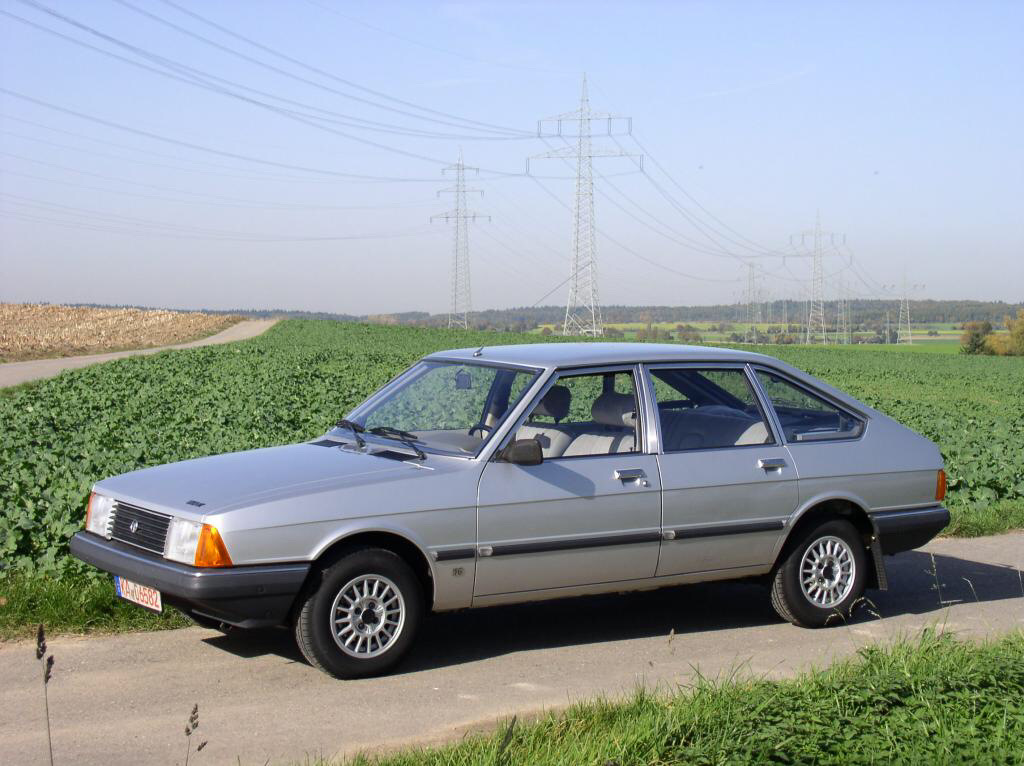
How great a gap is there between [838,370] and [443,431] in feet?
145

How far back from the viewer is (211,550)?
571 centimetres

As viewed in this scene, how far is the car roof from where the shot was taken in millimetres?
7148

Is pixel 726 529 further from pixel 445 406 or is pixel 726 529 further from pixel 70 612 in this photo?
pixel 70 612

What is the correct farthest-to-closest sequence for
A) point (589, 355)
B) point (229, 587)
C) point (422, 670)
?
point (589, 355)
point (422, 670)
point (229, 587)

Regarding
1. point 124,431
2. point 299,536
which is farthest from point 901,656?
point 124,431

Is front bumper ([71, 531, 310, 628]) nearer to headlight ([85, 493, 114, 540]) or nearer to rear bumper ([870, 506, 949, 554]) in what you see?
headlight ([85, 493, 114, 540])

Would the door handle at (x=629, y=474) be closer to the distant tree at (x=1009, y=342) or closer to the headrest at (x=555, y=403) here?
the headrest at (x=555, y=403)

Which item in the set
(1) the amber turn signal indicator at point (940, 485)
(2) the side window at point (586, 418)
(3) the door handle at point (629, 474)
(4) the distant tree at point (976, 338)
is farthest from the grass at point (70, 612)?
(4) the distant tree at point (976, 338)

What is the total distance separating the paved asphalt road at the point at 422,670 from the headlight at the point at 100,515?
62cm

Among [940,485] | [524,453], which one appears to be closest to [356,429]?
[524,453]

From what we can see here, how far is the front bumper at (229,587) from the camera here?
5688 millimetres

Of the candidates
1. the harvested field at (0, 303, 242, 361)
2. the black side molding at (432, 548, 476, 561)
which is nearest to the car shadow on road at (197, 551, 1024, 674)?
the black side molding at (432, 548, 476, 561)

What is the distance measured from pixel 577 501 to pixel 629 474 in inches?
15.8

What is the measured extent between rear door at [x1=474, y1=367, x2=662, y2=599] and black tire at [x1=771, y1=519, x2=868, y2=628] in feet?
3.31
